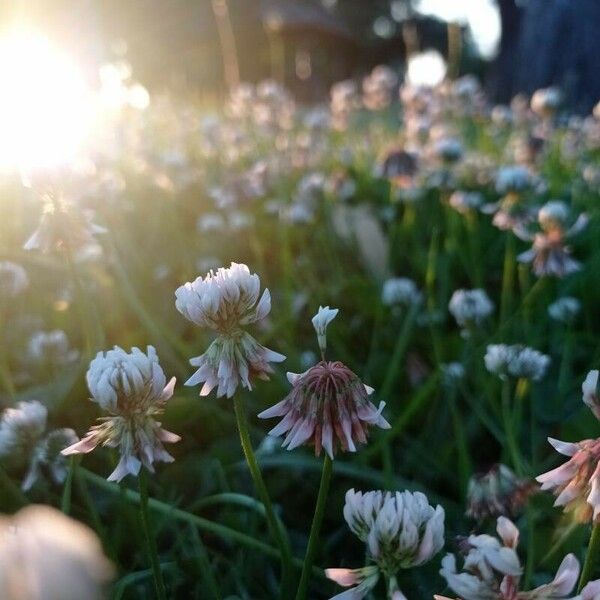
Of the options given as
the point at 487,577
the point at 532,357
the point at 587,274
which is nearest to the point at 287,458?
the point at 532,357

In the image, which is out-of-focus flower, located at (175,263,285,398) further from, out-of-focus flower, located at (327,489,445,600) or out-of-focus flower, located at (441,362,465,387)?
out-of-focus flower, located at (441,362,465,387)

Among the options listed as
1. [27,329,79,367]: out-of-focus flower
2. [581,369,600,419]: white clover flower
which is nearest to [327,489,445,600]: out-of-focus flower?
[581,369,600,419]: white clover flower

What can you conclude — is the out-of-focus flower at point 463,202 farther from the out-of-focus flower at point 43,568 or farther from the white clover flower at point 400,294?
the out-of-focus flower at point 43,568

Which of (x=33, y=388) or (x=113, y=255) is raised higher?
(x=113, y=255)

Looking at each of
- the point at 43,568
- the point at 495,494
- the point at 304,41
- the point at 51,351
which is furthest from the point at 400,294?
the point at 304,41

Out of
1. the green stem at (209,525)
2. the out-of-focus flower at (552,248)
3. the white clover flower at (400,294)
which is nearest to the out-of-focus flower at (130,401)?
the green stem at (209,525)

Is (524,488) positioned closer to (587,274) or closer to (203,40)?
(587,274)

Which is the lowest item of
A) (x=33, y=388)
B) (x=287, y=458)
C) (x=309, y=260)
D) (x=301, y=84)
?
(x=287, y=458)

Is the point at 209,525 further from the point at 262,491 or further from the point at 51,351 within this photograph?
the point at 51,351
